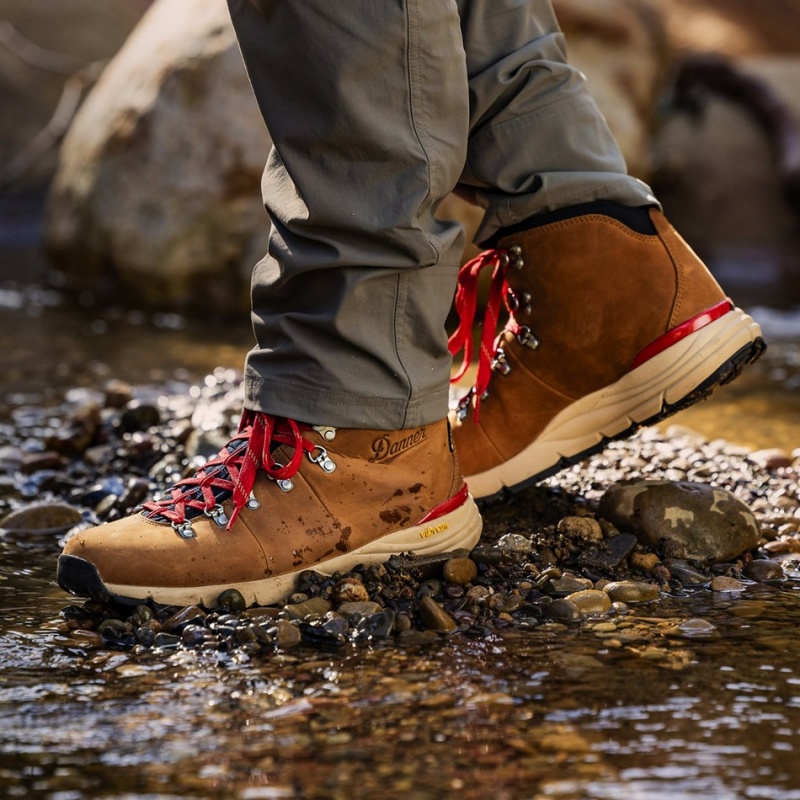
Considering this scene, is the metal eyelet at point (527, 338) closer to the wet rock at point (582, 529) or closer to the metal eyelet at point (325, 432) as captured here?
the wet rock at point (582, 529)

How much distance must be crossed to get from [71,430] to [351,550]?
148 centimetres

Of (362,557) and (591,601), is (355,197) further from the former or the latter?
(591,601)

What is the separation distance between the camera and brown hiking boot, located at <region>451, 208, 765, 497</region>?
208cm

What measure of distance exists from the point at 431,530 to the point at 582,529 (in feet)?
A: 1.02

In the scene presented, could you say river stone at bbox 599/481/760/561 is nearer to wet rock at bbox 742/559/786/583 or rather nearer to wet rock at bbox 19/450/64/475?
wet rock at bbox 742/559/786/583

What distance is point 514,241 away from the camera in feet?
6.95

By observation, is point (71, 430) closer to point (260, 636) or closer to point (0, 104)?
point (260, 636)

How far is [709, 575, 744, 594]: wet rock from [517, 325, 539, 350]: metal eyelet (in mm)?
531

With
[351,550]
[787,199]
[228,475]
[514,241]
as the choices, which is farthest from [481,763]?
[787,199]

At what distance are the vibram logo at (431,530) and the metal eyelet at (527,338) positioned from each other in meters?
0.42

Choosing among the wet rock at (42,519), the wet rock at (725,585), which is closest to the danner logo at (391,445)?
the wet rock at (725,585)

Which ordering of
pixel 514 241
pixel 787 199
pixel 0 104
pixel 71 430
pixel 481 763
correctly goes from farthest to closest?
pixel 0 104
pixel 787 199
pixel 71 430
pixel 514 241
pixel 481 763

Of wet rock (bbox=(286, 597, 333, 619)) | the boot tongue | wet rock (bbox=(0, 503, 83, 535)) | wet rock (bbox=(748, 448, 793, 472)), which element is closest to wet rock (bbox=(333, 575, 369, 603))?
wet rock (bbox=(286, 597, 333, 619))

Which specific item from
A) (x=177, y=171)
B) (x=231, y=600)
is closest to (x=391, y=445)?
(x=231, y=600)
